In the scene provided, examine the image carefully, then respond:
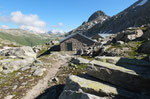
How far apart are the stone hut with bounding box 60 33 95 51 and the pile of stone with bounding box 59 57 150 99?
34206mm

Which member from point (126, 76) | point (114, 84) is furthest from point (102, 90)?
point (126, 76)

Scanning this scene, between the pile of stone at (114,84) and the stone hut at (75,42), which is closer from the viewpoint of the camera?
the pile of stone at (114,84)

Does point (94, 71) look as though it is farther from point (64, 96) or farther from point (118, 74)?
point (64, 96)

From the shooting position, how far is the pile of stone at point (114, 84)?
5.32m

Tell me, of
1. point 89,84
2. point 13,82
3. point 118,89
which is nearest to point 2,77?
point 13,82

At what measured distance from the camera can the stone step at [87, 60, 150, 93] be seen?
5633 millimetres

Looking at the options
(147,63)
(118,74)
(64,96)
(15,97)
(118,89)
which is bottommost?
(15,97)

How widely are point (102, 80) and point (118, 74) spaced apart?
127 cm

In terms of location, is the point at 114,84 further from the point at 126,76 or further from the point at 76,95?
the point at 76,95

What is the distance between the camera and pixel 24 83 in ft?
38.4

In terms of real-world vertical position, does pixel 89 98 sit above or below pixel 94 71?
below

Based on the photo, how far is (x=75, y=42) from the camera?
138 ft

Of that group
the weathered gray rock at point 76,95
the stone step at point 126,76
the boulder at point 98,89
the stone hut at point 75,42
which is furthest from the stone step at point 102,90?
the stone hut at point 75,42

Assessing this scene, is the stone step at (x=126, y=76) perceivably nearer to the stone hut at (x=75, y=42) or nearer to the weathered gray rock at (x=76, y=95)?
the weathered gray rock at (x=76, y=95)
